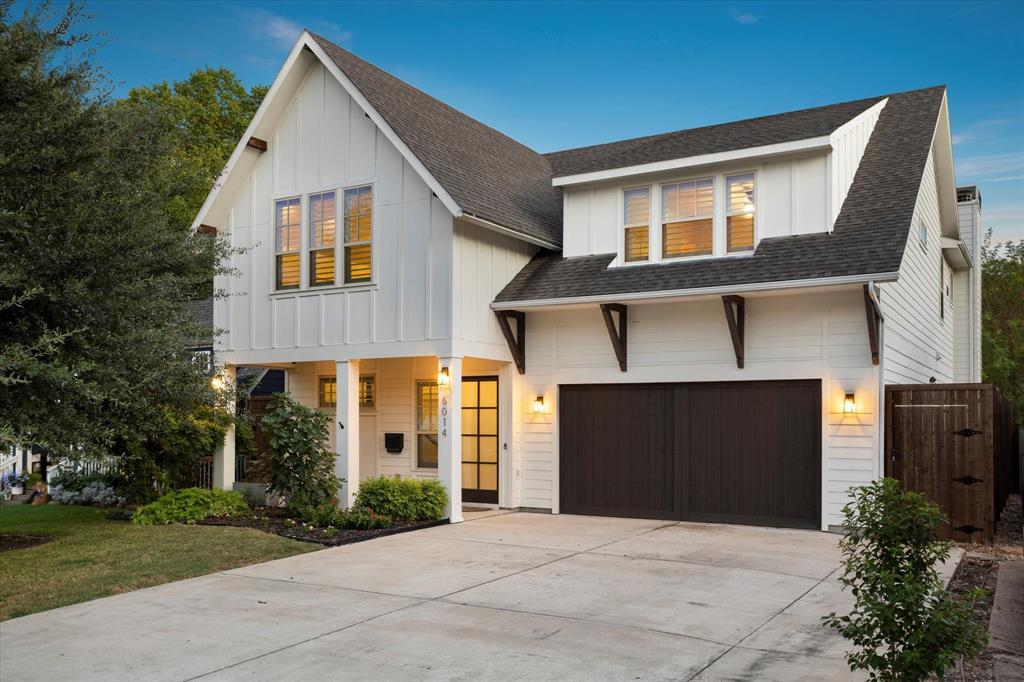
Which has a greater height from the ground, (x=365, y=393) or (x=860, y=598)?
(x=365, y=393)

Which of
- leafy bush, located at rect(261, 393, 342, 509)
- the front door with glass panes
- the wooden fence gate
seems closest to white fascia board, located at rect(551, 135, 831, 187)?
the wooden fence gate

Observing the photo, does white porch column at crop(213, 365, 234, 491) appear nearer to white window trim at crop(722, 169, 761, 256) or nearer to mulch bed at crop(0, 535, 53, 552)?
mulch bed at crop(0, 535, 53, 552)

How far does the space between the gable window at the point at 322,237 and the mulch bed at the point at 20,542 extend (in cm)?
544

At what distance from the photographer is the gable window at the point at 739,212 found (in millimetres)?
13070

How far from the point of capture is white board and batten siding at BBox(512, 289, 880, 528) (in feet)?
38.7

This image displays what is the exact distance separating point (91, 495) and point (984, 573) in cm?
1469

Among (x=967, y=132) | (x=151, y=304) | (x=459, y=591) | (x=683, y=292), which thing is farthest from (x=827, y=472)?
(x=967, y=132)

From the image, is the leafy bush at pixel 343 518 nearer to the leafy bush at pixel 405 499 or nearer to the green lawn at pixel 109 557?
the leafy bush at pixel 405 499

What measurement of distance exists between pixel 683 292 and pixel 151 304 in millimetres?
6909

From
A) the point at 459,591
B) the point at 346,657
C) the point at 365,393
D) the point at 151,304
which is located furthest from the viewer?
the point at 365,393

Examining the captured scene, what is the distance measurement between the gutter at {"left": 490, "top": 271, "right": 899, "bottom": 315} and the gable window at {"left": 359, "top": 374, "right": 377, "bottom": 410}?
3622 millimetres

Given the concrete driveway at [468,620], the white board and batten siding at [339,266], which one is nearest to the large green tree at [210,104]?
the white board and batten siding at [339,266]

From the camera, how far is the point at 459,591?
8.15m

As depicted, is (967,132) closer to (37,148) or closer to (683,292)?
(683,292)
